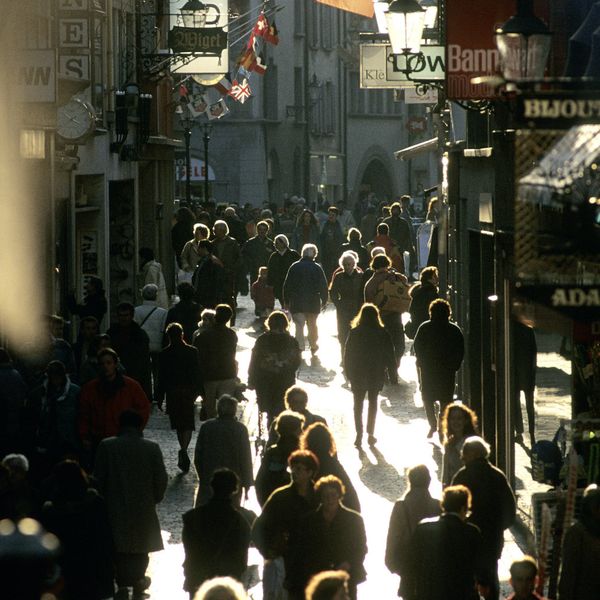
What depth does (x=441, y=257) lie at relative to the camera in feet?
85.0

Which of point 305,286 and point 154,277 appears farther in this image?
point 305,286

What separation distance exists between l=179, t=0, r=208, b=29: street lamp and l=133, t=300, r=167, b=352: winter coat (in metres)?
14.4

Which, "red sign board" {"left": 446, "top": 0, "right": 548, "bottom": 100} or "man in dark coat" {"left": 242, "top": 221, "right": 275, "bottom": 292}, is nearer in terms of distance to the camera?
"red sign board" {"left": 446, "top": 0, "right": 548, "bottom": 100}

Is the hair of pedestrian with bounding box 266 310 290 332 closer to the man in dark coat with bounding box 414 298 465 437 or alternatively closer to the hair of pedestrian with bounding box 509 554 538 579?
the man in dark coat with bounding box 414 298 465 437

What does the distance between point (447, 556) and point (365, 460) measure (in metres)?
8.49

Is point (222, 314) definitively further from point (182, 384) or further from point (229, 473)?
point (229, 473)

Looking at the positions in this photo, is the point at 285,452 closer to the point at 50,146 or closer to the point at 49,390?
the point at 49,390

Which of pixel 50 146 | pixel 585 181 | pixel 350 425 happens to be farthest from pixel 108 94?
pixel 585 181

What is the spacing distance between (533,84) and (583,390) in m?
5.41

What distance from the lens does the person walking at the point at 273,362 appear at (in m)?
18.9

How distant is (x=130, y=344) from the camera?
19.1m

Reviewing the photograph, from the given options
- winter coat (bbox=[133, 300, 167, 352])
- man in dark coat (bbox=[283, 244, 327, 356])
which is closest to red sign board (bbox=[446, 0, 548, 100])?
winter coat (bbox=[133, 300, 167, 352])

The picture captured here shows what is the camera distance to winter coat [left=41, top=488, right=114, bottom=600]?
38.9ft

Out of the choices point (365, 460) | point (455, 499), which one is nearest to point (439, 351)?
point (365, 460)
